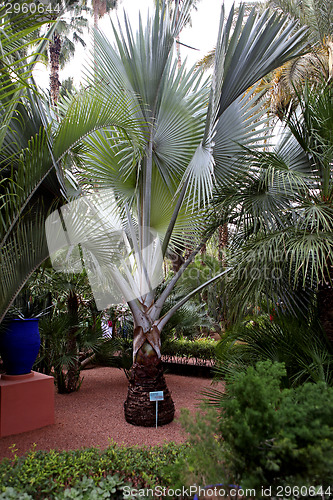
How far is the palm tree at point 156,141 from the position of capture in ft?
13.5

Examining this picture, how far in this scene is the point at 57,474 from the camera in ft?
8.91

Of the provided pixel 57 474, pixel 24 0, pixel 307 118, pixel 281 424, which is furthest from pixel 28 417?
pixel 307 118

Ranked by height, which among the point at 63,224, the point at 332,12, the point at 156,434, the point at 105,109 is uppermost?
the point at 332,12

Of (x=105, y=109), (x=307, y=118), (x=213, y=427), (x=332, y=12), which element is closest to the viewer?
(x=213, y=427)

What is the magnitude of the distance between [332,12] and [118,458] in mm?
10576

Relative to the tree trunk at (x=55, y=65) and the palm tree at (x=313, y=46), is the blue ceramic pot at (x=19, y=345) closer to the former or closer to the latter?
the palm tree at (x=313, y=46)

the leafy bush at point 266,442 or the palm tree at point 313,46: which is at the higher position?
the palm tree at point 313,46

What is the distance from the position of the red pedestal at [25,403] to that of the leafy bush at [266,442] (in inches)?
118

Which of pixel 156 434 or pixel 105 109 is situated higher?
pixel 105 109

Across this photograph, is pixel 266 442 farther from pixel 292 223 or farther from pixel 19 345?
pixel 19 345

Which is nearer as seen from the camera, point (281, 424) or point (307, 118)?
point (281, 424)

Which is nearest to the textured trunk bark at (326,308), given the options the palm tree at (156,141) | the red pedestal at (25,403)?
the palm tree at (156,141)

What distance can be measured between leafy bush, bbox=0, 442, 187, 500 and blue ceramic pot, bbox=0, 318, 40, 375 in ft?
5.74

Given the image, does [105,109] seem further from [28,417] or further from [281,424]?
[28,417]
